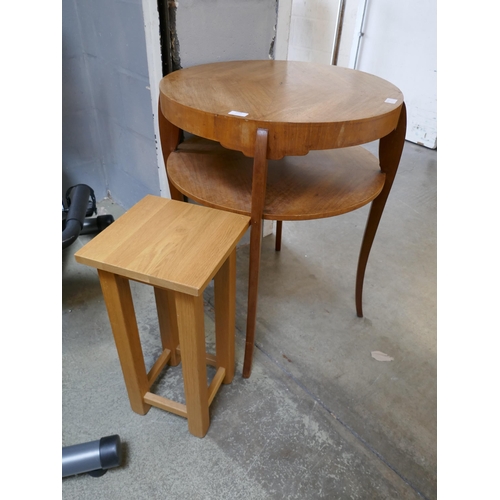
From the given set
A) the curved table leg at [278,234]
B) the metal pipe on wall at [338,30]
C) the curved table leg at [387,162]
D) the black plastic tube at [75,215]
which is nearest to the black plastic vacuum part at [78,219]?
the black plastic tube at [75,215]

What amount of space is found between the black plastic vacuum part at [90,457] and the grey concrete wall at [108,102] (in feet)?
3.34

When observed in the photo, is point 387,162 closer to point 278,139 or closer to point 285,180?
point 285,180

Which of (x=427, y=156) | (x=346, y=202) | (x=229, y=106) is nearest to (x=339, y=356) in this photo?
(x=346, y=202)

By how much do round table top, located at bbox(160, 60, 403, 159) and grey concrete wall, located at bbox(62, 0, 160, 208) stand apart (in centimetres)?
39

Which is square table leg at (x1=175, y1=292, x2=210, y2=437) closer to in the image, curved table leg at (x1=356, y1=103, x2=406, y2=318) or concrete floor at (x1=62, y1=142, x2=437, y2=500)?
concrete floor at (x1=62, y1=142, x2=437, y2=500)

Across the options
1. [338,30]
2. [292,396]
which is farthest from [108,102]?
[338,30]

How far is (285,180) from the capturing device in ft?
3.71

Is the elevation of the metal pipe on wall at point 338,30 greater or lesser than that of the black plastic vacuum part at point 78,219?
greater

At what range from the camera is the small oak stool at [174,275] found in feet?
2.57

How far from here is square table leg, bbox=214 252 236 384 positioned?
99 centimetres

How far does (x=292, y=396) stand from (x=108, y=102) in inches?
56.9

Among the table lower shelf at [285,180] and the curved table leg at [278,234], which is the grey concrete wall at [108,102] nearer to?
the table lower shelf at [285,180]

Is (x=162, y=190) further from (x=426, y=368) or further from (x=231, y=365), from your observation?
(x=426, y=368)

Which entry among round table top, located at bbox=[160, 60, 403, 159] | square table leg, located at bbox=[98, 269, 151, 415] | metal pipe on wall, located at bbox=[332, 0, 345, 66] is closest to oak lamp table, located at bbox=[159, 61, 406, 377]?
round table top, located at bbox=[160, 60, 403, 159]
